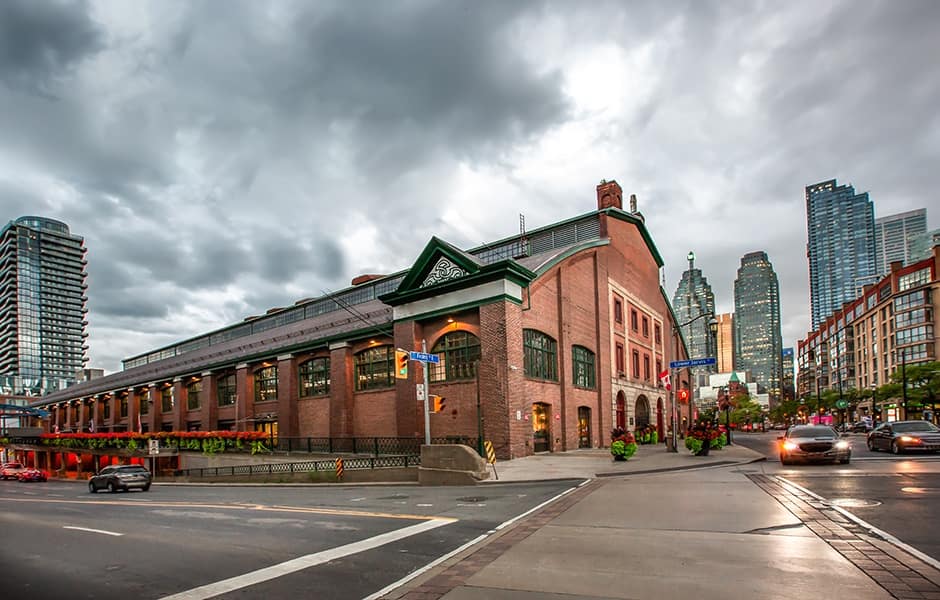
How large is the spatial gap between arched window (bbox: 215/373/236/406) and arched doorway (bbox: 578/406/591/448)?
3050cm

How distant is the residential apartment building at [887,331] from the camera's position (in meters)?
89.2

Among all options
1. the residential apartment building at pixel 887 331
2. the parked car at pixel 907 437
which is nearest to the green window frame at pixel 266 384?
the parked car at pixel 907 437

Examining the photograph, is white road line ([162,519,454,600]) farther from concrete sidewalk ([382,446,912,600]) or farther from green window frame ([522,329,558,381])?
green window frame ([522,329,558,381])

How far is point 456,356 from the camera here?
32469 mm

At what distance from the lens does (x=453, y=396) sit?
105 feet

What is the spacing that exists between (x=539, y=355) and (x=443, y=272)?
706 centimetres

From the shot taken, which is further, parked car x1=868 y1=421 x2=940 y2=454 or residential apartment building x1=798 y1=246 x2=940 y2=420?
residential apartment building x1=798 y1=246 x2=940 y2=420

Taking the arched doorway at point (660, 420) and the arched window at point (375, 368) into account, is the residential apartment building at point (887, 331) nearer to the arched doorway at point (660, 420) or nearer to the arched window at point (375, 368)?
the arched doorway at point (660, 420)

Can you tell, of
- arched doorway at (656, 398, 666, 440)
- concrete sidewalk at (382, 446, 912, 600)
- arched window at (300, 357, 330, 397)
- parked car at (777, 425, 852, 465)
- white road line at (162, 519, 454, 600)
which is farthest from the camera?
arched doorway at (656, 398, 666, 440)

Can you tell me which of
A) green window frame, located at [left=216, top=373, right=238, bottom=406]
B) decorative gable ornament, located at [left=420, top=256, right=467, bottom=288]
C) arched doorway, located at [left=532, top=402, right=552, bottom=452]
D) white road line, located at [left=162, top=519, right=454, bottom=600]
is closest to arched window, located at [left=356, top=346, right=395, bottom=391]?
decorative gable ornament, located at [left=420, top=256, right=467, bottom=288]

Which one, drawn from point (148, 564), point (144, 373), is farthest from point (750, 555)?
point (144, 373)

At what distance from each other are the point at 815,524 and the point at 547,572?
5815 millimetres

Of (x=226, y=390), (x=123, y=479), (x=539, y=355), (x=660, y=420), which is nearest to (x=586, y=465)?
(x=539, y=355)

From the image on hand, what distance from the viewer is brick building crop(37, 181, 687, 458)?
30.5m
